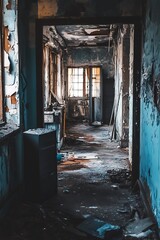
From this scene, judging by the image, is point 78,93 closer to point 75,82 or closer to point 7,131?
point 75,82

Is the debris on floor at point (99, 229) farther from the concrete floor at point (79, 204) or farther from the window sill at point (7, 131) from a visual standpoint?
the window sill at point (7, 131)

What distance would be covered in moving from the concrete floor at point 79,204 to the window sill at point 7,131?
857mm

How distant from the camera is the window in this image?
1352 centimetres

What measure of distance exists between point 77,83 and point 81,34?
3712 mm

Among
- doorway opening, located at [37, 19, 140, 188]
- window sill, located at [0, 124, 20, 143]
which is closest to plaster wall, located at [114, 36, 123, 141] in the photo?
doorway opening, located at [37, 19, 140, 188]

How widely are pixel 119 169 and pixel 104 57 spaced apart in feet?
26.5

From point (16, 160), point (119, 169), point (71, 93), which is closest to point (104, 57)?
point (71, 93)

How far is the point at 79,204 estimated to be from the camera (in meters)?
3.90

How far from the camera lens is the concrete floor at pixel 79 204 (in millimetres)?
3076

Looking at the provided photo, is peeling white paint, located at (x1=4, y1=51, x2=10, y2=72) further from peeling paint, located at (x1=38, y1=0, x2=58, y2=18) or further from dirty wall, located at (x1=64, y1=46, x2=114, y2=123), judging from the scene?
dirty wall, located at (x1=64, y1=46, x2=114, y2=123)

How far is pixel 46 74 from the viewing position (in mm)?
8625

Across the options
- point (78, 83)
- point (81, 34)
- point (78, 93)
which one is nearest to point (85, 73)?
point (78, 83)

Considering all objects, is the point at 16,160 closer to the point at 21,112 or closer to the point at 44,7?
the point at 21,112

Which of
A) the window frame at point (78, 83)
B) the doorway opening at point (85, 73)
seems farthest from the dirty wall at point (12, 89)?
the window frame at point (78, 83)
